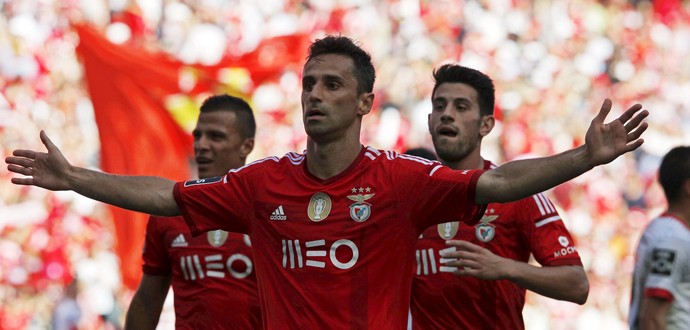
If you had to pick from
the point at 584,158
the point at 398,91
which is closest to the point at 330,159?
the point at 584,158

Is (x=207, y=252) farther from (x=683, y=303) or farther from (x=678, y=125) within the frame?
(x=678, y=125)

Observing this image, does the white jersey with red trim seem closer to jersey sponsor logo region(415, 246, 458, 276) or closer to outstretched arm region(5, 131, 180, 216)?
jersey sponsor logo region(415, 246, 458, 276)

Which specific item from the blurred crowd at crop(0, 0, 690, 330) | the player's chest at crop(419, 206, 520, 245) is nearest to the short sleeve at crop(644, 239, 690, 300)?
the player's chest at crop(419, 206, 520, 245)

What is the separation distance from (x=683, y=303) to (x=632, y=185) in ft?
20.6

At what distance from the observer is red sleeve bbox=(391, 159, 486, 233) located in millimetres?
3764

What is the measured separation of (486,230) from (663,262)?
87 centimetres

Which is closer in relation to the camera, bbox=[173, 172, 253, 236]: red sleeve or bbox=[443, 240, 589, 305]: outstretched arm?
bbox=[443, 240, 589, 305]: outstretched arm

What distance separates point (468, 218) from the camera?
12.5 feet

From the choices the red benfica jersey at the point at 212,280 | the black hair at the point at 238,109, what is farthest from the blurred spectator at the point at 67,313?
the red benfica jersey at the point at 212,280

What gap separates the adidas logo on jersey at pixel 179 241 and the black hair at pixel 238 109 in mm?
800

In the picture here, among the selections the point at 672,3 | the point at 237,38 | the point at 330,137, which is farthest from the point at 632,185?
the point at 330,137

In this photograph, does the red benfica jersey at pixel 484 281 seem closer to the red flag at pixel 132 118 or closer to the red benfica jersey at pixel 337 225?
the red benfica jersey at pixel 337 225

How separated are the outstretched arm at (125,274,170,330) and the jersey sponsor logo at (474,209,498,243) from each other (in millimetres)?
1729

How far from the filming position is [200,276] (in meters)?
5.46
